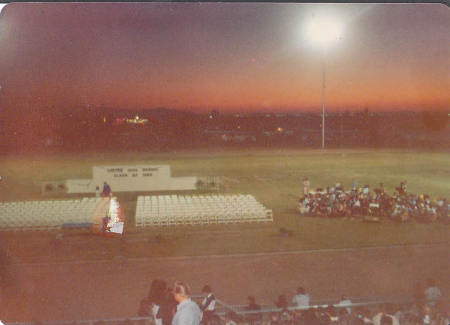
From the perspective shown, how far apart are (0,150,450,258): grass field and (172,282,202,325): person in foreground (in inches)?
158

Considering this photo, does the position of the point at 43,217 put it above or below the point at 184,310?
above

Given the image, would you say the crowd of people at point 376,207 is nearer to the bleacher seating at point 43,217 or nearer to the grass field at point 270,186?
the grass field at point 270,186

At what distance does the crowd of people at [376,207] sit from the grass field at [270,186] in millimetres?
401

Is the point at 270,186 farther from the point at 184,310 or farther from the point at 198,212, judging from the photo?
the point at 184,310

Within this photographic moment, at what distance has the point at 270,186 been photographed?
16.1 meters

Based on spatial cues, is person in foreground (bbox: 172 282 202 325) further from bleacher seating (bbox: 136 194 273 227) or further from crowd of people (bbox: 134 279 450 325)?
bleacher seating (bbox: 136 194 273 227)

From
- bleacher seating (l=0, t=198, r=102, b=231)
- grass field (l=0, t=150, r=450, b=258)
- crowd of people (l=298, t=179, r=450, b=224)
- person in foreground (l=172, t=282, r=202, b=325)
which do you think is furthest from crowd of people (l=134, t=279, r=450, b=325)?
crowd of people (l=298, t=179, r=450, b=224)

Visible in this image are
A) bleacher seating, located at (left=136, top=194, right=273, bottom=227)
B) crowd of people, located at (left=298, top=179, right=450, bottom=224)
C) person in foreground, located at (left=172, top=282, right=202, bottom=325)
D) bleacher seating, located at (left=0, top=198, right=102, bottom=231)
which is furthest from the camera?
crowd of people, located at (left=298, top=179, right=450, bottom=224)

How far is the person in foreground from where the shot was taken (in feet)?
12.1

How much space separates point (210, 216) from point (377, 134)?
26.8 metres

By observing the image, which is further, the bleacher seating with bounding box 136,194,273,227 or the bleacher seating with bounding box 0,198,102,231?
the bleacher seating with bounding box 136,194,273,227

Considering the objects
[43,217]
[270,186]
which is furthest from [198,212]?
[270,186]

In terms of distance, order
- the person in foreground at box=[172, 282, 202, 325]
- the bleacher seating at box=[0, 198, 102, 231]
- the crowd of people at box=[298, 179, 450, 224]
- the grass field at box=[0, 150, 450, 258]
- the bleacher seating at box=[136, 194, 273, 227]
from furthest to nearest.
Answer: the crowd of people at box=[298, 179, 450, 224]
the bleacher seating at box=[136, 194, 273, 227]
the bleacher seating at box=[0, 198, 102, 231]
the grass field at box=[0, 150, 450, 258]
the person in foreground at box=[172, 282, 202, 325]

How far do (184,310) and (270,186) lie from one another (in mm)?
12667
